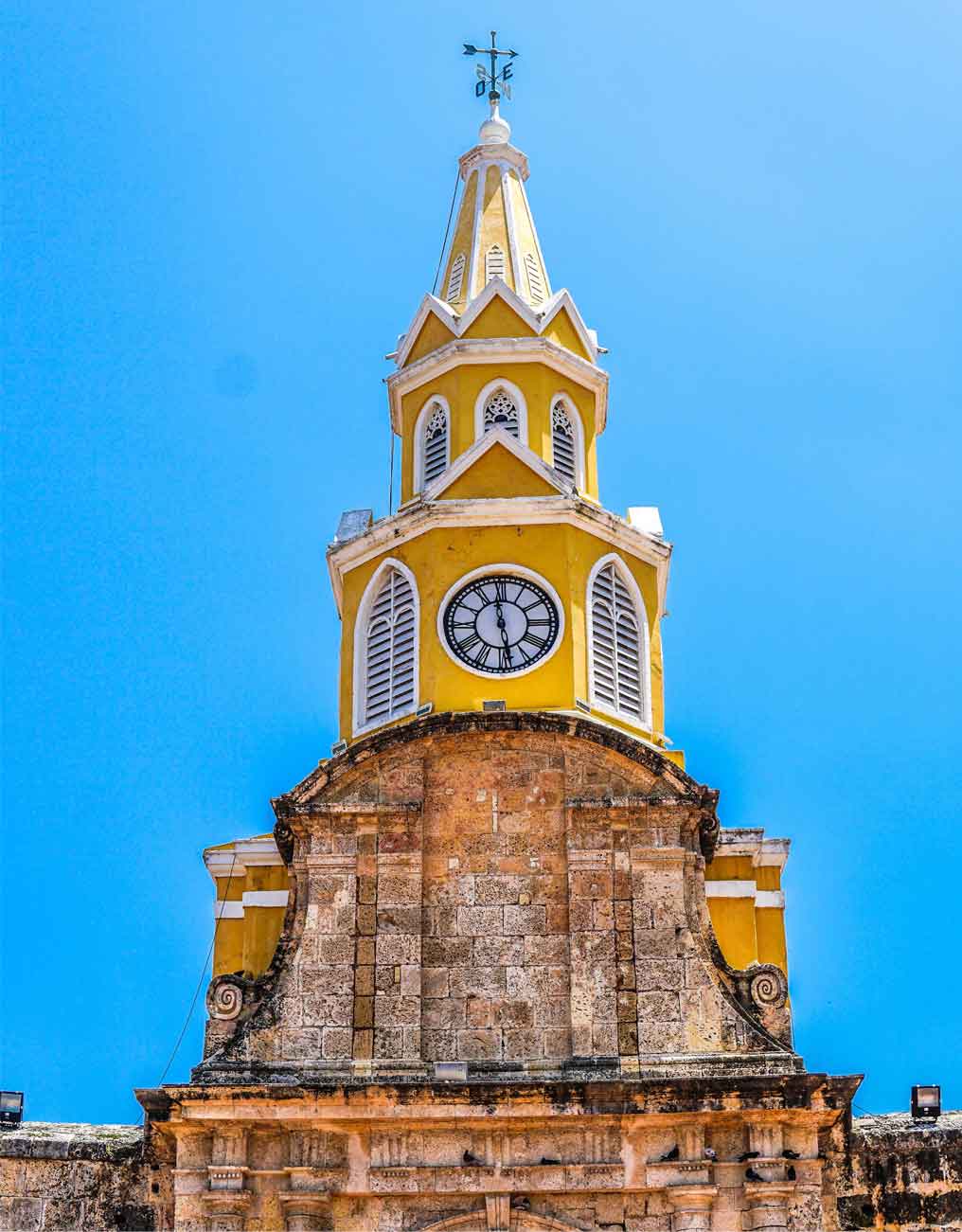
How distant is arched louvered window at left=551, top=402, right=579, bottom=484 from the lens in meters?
36.7

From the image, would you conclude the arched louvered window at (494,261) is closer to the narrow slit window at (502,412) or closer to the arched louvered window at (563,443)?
the narrow slit window at (502,412)

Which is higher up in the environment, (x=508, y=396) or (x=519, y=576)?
(x=508, y=396)

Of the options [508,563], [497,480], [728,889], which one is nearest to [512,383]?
[497,480]

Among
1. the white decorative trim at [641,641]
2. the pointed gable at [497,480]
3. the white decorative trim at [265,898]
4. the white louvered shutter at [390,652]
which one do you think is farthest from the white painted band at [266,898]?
the pointed gable at [497,480]

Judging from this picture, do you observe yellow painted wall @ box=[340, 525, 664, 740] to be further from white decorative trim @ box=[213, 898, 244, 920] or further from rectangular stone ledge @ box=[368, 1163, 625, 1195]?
rectangular stone ledge @ box=[368, 1163, 625, 1195]

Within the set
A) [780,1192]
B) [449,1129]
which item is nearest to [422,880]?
[449,1129]

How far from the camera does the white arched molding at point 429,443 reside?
36656mm

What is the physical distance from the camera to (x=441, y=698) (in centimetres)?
3309

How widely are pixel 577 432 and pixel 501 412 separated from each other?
4.28 feet

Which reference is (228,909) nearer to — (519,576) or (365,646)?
(365,646)

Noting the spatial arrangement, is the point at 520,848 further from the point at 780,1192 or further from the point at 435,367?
the point at 435,367

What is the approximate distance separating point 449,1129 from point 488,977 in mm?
2123

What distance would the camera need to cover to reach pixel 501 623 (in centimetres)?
3369

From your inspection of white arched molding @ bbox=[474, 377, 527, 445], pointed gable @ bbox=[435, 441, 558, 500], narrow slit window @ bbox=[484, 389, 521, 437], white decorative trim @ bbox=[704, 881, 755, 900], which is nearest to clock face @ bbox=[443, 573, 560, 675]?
pointed gable @ bbox=[435, 441, 558, 500]
